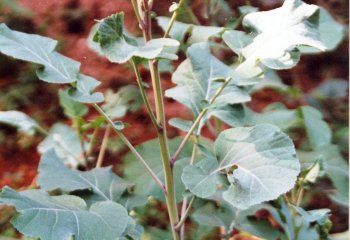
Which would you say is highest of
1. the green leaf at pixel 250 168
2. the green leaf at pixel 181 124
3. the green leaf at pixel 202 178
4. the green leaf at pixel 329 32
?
the green leaf at pixel 250 168

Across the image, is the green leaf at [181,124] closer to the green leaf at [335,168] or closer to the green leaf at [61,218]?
the green leaf at [61,218]

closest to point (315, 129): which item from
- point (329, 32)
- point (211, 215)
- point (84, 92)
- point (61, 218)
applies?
point (329, 32)

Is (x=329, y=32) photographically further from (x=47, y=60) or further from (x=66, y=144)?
(x=47, y=60)

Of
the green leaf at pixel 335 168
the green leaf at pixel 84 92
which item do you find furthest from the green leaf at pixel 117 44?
the green leaf at pixel 335 168

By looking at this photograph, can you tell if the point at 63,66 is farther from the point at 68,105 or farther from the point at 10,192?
the point at 68,105

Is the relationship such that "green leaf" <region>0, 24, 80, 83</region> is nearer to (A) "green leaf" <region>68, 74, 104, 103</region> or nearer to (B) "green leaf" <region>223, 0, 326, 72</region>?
(A) "green leaf" <region>68, 74, 104, 103</region>
